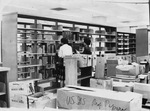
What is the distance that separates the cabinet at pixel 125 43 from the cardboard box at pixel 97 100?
31.3ft

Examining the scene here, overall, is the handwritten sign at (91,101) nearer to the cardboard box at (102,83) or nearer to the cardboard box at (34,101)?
the cardboard box at (34,101)

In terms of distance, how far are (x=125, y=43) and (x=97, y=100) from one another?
405 inches

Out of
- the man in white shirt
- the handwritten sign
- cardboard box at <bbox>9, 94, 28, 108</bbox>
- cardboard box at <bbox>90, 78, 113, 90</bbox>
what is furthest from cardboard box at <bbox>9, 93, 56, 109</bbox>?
the man in white shirt

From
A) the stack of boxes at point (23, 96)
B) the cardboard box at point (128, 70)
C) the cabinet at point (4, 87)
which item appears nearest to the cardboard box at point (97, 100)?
the stack of boxes at point (23, 96)

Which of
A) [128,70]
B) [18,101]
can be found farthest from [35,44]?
[128,70]

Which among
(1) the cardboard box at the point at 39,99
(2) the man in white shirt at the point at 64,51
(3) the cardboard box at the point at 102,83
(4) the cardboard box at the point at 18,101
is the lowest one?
(4) the cardboard box at the point at 18,101

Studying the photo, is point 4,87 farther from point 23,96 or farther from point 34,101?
point 34,101

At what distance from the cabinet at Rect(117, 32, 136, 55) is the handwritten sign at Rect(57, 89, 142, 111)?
9.56 meters

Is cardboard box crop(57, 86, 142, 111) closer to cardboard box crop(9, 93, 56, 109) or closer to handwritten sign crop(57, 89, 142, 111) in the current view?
handwritten sign crop(57, 89, 142, 111)

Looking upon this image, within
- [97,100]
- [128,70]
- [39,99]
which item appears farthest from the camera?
[128,70]

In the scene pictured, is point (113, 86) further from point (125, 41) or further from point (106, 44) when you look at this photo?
point (125, 41)

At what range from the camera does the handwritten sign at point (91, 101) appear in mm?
1239

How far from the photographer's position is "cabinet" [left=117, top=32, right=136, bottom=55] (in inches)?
427

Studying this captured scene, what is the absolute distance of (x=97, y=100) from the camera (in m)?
1.33
